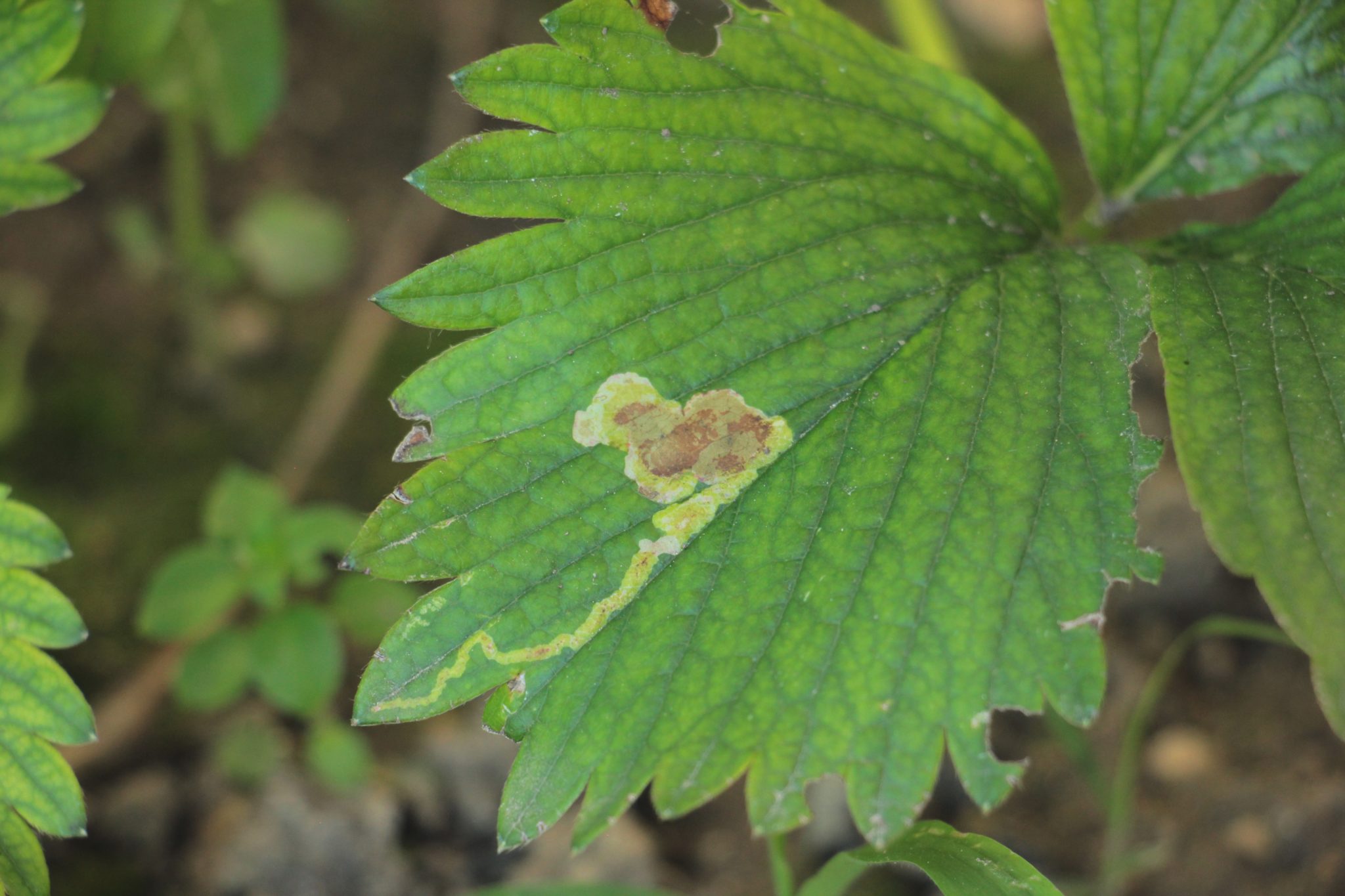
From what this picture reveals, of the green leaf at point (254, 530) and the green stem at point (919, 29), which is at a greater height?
the green stem at point (919, 29)

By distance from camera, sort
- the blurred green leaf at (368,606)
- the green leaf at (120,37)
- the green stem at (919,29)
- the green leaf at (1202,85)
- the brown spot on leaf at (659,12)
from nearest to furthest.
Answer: the brown spot on leaf at (659,12)
the green leaf at (1202,85)
the green leaf at (120,37)
the blurred green leaf at (368,606)
the green stem at (919,29)

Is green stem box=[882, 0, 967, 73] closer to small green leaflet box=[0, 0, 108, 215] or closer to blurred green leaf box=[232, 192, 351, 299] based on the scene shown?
blurred green leaf box=[232, 192, 351, 299]

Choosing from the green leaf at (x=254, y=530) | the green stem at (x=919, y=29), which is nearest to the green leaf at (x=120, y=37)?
A: the green leaf at (x=254, y=530)

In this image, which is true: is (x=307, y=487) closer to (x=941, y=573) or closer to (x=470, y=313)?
(x=470, y=313)

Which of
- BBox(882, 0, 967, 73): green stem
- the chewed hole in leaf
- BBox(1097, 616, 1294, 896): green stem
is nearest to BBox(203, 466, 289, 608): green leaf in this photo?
BBox(1097, 616, 1294, 896): green stem

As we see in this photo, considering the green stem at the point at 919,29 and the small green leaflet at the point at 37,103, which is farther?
the green stem at the point at 919,29

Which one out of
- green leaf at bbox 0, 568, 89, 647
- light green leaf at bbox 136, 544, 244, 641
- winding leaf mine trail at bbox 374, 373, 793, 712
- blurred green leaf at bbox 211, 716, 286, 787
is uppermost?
winding leaf mine trail at bbox 374, 373, 793, 712

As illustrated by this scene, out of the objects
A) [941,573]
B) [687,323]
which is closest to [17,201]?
[687,323]

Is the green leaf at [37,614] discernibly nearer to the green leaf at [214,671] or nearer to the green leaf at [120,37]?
the green leaf at [214,671]
